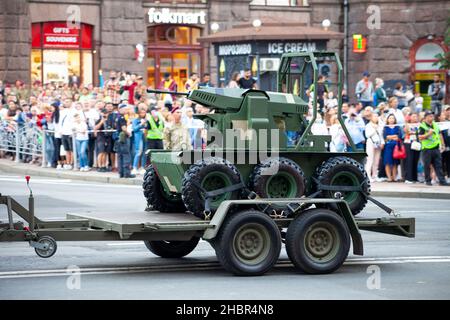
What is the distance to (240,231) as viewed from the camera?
12680 millimetres

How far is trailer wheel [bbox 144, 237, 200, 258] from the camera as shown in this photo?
14414 millimetres

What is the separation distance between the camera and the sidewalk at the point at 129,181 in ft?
82.5

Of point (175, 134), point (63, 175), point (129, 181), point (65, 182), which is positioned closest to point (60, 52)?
point (63, 175)

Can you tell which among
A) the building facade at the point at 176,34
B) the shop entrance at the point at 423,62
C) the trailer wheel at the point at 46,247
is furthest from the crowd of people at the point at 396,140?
the shop entrance at the point at 423,62

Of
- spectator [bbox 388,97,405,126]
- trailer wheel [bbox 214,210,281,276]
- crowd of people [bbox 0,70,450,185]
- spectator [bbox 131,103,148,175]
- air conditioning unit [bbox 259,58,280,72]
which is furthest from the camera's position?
air conditioning unit [bbox 259,58,280,72]

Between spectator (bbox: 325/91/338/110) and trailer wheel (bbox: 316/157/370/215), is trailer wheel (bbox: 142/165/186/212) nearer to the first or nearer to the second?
trailer wheel (bbox: 316/157/370/215)

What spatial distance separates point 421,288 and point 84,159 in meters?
18.4

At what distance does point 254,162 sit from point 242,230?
44.0 inches

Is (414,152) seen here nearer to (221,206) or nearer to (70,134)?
(70,134)

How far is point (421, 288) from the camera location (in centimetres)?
1219

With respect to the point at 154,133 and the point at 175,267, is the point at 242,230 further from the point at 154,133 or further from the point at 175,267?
the point at 154,133

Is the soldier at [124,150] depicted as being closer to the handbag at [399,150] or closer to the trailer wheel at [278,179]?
the handbag at [399,150]

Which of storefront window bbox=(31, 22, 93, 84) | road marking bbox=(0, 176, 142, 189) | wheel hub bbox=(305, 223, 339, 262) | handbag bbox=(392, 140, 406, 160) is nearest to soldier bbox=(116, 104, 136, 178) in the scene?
road marking bbox=(0, 176, 142, 189)

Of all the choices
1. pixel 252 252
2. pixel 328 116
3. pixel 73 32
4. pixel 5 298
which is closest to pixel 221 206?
pixel 252 252
